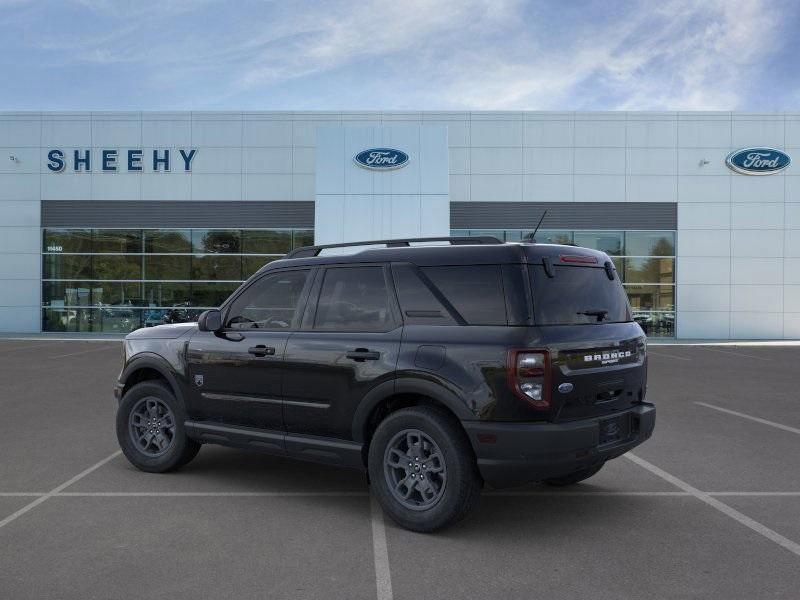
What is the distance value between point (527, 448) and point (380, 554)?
105 cm

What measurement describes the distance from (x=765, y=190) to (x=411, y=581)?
1103 inches

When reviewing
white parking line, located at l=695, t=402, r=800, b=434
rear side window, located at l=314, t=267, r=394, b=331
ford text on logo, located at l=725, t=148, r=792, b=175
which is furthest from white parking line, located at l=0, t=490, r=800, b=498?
ford text on logo, located at l=725, t=148, r=792, b=175

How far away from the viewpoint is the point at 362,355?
473 cm

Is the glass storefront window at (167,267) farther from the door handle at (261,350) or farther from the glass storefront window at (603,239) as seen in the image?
the door handle at (261,350)

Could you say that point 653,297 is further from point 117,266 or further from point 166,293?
point 117,266

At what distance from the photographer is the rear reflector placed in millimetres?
4575

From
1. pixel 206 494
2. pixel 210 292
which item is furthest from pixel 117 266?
pixel 206 494

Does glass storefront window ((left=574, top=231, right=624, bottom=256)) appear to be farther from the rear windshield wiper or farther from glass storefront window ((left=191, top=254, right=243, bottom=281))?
the rear windshield wiper

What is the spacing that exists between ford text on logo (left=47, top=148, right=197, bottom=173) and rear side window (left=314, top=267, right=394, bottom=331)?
2409 cm

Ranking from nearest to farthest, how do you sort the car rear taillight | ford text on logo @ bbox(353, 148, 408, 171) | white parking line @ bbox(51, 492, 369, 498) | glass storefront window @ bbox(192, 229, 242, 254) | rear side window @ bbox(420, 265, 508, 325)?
the car rear taillight < rear side window @ bbox(420, 265, 508, 325) < white parking line @ bbox(51, 492, 369, 498) < ford text on logo @ bbox(353, 148, 408, 171) < glass storefront window @ bbox(192, 229, 242, 254)

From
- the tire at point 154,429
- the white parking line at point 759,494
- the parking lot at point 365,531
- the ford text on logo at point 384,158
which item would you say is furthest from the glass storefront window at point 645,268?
the tire at point 154,429

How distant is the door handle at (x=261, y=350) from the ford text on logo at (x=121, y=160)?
2383cm

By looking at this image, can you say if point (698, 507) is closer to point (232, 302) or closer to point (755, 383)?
point (232, 302)

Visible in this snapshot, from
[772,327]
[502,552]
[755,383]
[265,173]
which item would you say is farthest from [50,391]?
[772,327]
